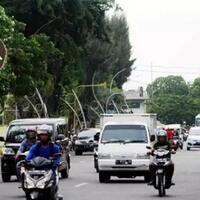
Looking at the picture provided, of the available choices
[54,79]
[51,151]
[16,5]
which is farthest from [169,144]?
[54,79]

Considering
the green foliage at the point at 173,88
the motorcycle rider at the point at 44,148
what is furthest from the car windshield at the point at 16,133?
the green foliage at the point at 173,88

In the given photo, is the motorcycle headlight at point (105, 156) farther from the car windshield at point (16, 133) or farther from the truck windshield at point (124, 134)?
the car windshield at point (16, 133)

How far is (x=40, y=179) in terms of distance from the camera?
48.8ft

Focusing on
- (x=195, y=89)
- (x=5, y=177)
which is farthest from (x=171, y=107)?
(x=5, y=177)

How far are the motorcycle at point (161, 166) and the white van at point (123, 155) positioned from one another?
4166mm

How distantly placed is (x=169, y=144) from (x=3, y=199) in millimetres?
4430

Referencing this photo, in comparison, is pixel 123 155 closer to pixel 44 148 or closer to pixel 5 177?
pixel 5 177

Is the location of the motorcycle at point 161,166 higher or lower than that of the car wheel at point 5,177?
higher

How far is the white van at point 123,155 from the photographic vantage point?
25.6m

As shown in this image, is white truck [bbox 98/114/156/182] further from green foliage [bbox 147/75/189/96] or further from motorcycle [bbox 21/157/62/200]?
green foliage [bbox 147/75/189/96]

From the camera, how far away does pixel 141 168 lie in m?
25.6

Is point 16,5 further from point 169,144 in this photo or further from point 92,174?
point 169,144

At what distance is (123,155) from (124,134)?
1.21 m

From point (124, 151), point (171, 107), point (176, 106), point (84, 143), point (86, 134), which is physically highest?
point (176, 106)
